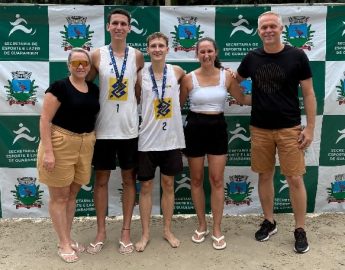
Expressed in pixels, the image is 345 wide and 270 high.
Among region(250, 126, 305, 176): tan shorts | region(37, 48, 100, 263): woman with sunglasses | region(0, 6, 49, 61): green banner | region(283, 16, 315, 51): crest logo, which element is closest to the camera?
region(37, 48, 100, 263): woman with sunglasses

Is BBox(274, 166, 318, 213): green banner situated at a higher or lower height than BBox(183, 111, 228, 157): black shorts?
lower

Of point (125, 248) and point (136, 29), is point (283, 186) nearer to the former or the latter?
point (125, 248)

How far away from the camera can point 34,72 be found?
379 cm

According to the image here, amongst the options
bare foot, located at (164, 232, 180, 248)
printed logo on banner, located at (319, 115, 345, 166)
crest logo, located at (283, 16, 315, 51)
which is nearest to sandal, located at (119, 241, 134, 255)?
bare foot, located at (164, 232, 180, 248)

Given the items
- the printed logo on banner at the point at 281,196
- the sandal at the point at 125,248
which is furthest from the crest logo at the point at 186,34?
the sandal at the point at 125,248

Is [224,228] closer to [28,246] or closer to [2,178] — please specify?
[28,246]

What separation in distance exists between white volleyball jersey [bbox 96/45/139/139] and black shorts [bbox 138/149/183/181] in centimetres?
22

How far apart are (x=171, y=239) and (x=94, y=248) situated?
0.63 metres

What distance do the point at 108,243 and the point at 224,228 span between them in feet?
3.46

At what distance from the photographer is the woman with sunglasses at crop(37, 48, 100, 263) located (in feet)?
9.66

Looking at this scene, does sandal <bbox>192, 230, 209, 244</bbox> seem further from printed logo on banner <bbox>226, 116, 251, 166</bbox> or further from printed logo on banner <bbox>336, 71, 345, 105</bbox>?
printed logo on banner <bbox>336, 71, 345, 105</bbox>

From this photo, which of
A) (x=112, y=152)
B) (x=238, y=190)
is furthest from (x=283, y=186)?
(x=112, y=152)

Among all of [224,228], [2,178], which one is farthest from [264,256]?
[2,178]

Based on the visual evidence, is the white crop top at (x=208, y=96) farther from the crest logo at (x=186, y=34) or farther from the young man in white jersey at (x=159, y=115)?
the crest logo at (x=186, y=34)
